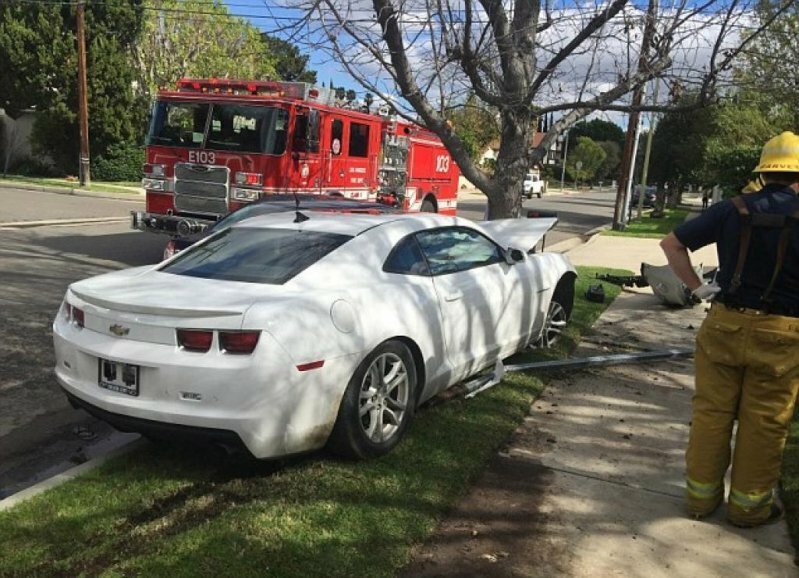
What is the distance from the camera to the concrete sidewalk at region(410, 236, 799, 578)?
10.6 ft

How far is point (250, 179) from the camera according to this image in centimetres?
1110

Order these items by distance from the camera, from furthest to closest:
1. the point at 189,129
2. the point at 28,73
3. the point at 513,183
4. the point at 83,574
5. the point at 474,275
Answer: the point at 28,73, the point at 189,129, the point at 513,183, the point at 474,275, the point at 83,574

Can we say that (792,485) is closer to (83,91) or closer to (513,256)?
(513,256)

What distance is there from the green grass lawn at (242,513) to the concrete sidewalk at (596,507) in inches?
7.0

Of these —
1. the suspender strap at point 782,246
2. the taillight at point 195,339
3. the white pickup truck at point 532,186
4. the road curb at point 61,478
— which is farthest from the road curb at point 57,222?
the white pickup truck at point 532,186

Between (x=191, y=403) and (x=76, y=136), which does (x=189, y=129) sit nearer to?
(x=191, y=403)

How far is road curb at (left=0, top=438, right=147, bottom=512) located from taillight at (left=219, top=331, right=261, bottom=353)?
1147mm

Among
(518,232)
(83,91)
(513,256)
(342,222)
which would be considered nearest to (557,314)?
(518,232)

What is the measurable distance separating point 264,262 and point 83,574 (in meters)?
1.98

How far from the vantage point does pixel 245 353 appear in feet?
11.5

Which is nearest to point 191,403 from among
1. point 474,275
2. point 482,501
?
point 482,501

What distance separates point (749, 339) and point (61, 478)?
3487mm

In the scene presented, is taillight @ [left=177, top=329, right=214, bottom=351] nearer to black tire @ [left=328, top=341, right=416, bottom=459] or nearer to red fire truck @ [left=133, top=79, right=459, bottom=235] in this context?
black tire @ [left=328, top=341, right=416, bottom=459]

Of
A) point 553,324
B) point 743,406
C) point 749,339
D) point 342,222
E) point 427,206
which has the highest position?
point 342,222
